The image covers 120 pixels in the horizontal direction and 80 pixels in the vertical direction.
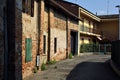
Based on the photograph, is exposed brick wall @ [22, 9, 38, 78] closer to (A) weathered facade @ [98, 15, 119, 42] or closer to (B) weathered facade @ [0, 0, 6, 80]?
(B) weathered facade @ [0, 0, 6, 80]

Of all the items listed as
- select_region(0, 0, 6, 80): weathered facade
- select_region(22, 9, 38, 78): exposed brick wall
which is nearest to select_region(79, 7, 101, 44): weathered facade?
select_region(22, 9, 38, 78): exposed brick wall

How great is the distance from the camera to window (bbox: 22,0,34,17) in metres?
15.6

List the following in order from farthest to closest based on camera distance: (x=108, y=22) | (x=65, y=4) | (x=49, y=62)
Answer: (x=108, y=22) → (x=65, y=4) → (x=49, y=62)

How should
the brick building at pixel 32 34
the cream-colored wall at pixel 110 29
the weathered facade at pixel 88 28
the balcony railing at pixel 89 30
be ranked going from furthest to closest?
1. the cream-colored wall at pixel 110 29
2. the balcony railing at pixel 89 30
3. the weathered facade at pixel 88 28
4. the brick building at pixel 32 34

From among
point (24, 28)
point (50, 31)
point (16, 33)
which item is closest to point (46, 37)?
point (50, 31)

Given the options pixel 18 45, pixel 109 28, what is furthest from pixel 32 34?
pixel 109 28

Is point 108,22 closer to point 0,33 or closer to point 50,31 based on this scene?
point 50,31

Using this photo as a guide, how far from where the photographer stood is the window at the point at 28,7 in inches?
613

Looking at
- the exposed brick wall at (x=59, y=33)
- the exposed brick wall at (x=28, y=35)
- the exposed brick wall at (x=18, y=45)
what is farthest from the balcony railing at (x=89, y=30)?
the exposed brick wall at (x=18, y=45)

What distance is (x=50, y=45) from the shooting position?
22.7 m

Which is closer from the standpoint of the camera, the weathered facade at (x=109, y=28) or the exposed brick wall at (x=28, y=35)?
the exposed brick wall at (x=28, y=35)

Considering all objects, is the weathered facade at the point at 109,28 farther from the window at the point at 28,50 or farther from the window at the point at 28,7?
the window at the point at 28,50

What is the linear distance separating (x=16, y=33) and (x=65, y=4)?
2694cm

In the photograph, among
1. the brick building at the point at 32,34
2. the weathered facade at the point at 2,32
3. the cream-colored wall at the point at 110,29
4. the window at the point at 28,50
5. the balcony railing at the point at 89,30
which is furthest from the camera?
the cream-colored wall at the point at 110,29
